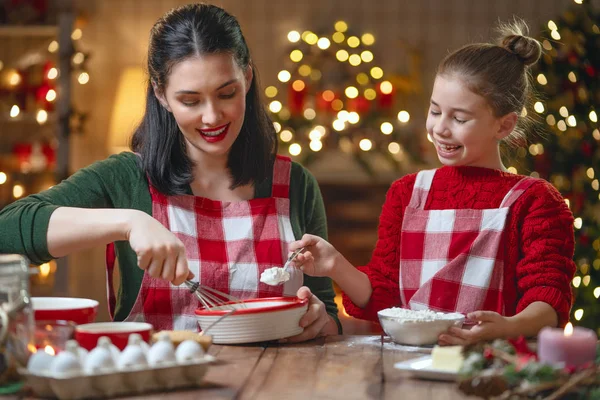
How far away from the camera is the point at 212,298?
5.55 ft

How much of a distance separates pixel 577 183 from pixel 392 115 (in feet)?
6.33

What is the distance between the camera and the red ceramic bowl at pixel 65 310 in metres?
1.32

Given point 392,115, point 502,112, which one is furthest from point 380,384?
point 392,115

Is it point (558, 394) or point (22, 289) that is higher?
point (22, 289)

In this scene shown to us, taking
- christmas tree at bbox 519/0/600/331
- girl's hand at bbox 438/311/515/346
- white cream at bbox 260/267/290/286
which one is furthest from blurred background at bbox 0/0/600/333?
girl's hand at bbox 438/311/515/346

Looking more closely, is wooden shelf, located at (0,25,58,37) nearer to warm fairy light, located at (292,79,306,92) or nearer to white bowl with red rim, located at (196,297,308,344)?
warm fairy light, located at (292,79,306,92)

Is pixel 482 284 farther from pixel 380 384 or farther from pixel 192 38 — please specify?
pixel 192 38

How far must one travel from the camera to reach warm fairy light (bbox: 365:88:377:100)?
5.06m

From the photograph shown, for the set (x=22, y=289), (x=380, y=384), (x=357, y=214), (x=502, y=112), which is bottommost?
(x=357, y=214)

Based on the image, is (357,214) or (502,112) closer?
(502,112)

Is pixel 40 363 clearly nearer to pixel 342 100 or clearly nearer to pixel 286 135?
pixel 286 135

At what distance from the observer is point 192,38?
5.66 ft

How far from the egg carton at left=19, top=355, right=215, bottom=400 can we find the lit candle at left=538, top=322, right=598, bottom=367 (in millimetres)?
450

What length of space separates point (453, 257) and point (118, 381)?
910 millimetres
